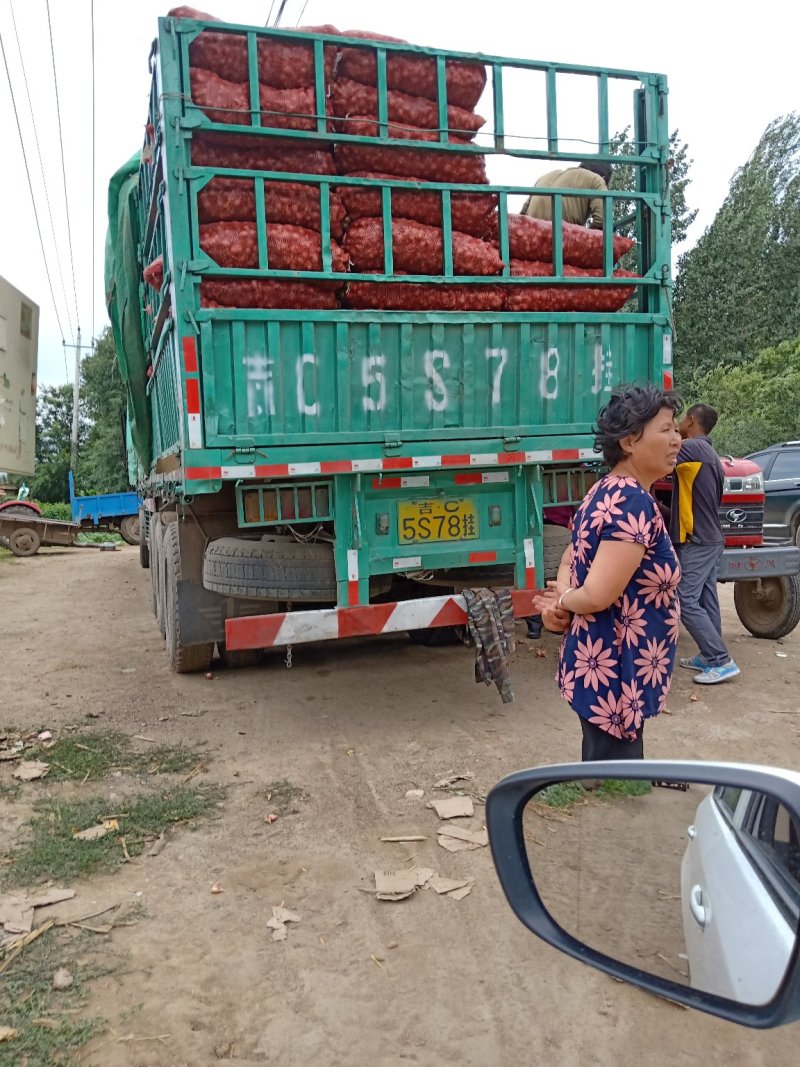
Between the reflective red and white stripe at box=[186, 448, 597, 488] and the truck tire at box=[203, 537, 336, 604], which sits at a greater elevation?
the reflective red and white stripe at box=[186, 448, 597, 488]

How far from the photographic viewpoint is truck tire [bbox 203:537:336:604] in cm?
455

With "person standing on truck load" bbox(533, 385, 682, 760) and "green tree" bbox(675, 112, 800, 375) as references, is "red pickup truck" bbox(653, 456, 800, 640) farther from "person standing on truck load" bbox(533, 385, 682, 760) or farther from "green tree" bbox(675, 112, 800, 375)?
"green tree" bbox(675, 112, 800, 375)

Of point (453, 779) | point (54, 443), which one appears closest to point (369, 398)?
point (453, 779)

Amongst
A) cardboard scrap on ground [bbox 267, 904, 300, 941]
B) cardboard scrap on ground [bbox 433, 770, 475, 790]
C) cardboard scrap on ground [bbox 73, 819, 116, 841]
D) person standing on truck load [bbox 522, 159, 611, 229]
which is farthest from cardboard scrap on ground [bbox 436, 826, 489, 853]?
person standing on truck load [bbox 522, 159, 611, 229]

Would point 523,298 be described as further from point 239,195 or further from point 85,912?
point 85,912

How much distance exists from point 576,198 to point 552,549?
220 cm

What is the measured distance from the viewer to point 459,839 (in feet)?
10.9

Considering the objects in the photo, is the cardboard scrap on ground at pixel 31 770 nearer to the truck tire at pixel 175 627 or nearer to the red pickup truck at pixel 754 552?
→ the truck tire at pixel 175 627

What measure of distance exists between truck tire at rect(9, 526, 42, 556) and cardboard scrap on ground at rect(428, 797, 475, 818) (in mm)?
17036

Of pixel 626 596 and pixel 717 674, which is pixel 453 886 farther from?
pixel 717 674

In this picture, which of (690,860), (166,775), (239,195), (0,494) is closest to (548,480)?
(239,195)

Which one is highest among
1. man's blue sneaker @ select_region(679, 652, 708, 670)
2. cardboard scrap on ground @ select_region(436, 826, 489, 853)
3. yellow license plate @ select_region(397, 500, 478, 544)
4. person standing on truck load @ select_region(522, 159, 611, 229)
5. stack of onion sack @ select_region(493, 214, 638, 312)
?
person standing on truck load @ select_region(522, 159, 611, 229)

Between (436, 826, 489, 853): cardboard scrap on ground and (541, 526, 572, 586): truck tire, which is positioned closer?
(436, 826, 489, 853): cardboard scrap on ground

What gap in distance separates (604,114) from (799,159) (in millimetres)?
34220
